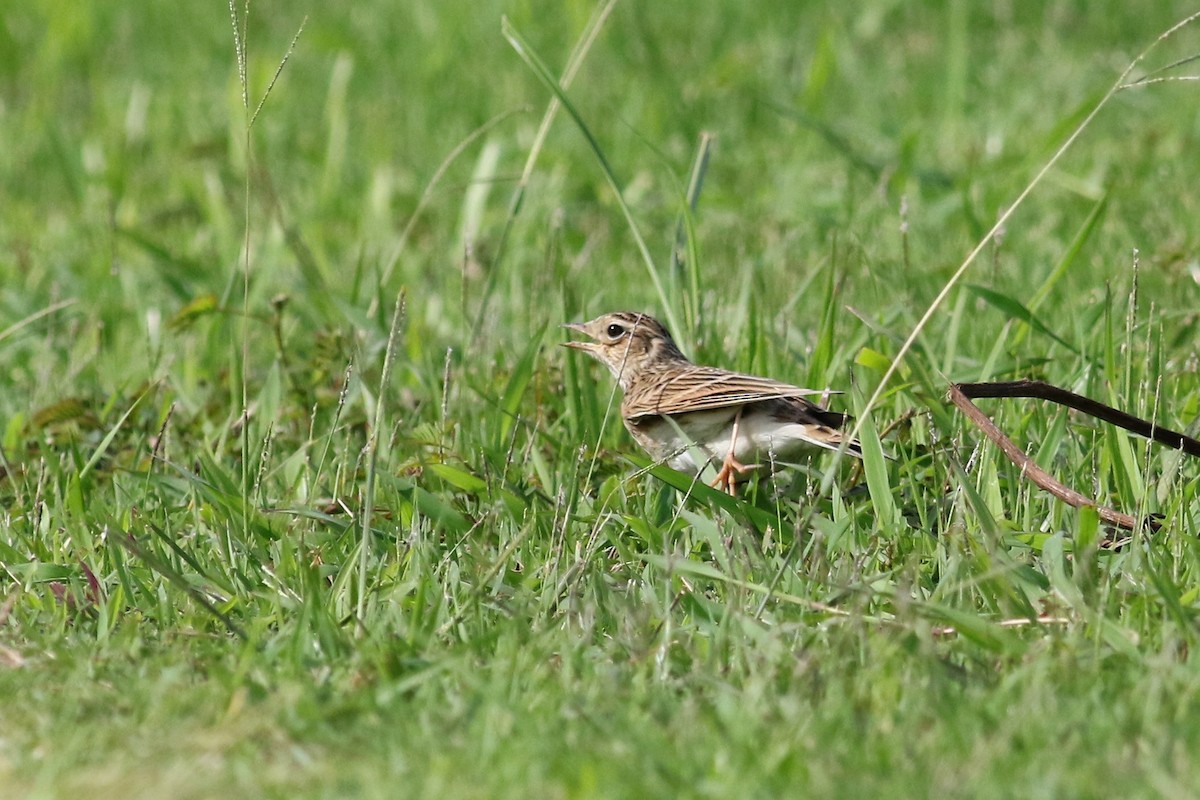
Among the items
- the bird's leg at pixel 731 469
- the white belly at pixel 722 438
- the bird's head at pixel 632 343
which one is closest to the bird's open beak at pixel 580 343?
the bird's head at pixel 632 343

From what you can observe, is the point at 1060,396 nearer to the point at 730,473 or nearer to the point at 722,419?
the point at 730,473

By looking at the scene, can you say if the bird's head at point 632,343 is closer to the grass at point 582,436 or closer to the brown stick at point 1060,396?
the grass at point 582,436

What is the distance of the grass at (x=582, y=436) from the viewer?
3.17 metres

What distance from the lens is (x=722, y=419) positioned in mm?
5188

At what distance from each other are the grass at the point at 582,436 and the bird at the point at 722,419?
0.49 ft

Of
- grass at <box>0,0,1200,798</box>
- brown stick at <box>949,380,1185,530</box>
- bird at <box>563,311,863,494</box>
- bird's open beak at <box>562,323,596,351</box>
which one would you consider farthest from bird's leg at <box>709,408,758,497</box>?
brown stick at <box>949,380,1185,530</box>

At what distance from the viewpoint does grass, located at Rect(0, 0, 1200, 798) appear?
3168 mm

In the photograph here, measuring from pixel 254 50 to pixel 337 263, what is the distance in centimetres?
375

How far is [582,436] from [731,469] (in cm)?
53

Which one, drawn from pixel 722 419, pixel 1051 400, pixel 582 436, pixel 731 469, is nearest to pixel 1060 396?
pixel 1051 400

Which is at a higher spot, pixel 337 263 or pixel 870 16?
pixel 870 16

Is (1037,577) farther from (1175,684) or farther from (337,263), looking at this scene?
(337,263)

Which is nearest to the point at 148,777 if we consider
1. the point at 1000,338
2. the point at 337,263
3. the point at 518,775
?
the point at 518,775

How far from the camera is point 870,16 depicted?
11062mm
